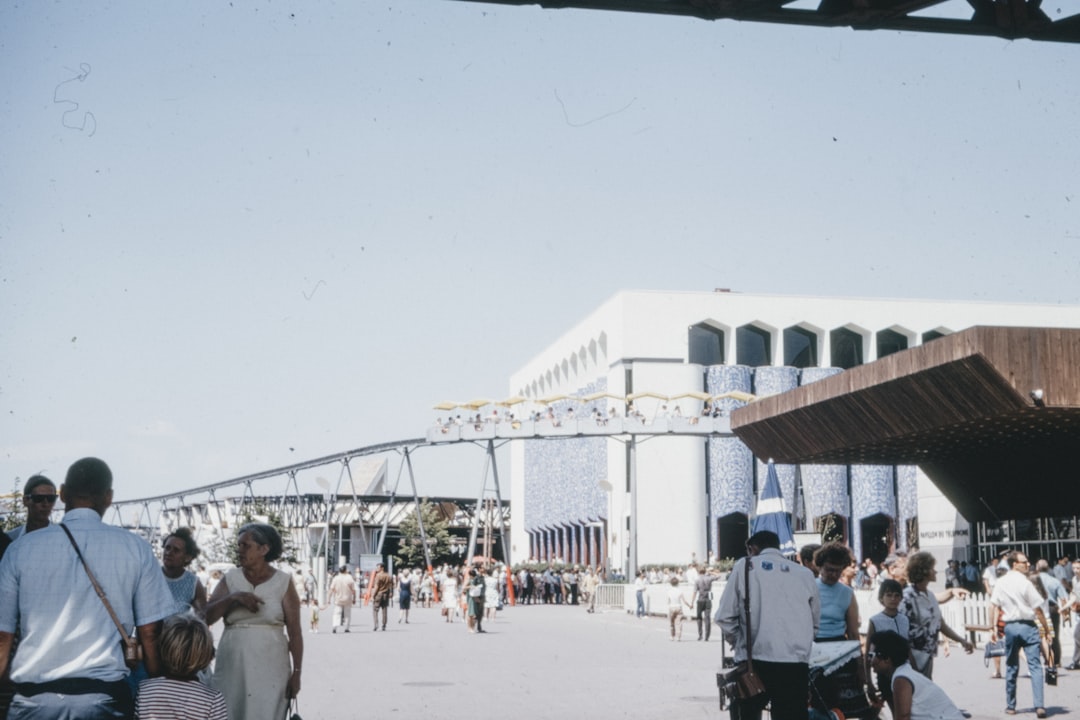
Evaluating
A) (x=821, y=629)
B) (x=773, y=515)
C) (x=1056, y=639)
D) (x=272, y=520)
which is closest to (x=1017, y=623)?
(x=821, y=629)

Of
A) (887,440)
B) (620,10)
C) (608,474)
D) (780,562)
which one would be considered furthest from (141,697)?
(608,474)

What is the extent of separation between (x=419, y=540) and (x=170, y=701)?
84.5 m

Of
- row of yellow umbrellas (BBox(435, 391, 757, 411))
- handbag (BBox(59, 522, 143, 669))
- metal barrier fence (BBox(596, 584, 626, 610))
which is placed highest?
row of yellow umbrellas (BBox(435, 391, 757, 411))

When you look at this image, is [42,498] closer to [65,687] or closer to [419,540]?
[65,687]

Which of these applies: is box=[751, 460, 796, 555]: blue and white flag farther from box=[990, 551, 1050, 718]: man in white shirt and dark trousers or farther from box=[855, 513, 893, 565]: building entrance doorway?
box=[855, 513, 893, 565]: building entrance doorway

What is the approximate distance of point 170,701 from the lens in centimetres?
541

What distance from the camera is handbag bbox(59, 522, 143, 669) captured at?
514 cm

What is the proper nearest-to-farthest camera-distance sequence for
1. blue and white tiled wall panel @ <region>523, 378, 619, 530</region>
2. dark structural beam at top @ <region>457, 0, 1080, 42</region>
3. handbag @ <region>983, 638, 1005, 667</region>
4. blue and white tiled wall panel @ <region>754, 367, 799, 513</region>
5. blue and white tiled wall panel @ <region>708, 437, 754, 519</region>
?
dark structural beam at top @ <region>457, 0, 1080, 42</region>, handbag @ <region>983, 638, 1005, 667</region>, blue and white tiled wall panel @ <region>708, 437, 754, 519</region>, blue and white tiled wall panel @ <region>754, 367, 799, 513</region>, blue and white tiled wall panel @ <region>523, 378, 619, 530</region>

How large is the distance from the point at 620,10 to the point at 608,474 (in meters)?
65.0

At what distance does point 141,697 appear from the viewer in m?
5.41

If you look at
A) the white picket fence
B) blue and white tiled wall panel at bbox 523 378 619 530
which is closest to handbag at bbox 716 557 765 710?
the white picket fence

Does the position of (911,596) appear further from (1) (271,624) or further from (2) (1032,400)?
(2) (1032,400)

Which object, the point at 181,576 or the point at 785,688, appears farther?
the point at 785,688

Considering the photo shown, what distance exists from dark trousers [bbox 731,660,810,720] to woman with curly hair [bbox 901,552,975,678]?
1.73 m
